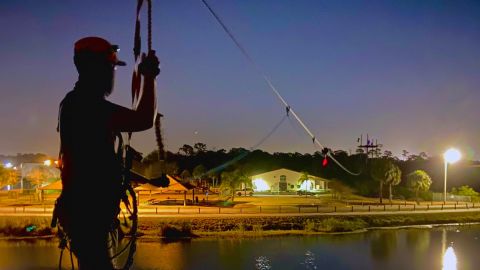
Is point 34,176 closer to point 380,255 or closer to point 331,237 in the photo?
point 331,237

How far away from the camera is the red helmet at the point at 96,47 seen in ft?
7.80

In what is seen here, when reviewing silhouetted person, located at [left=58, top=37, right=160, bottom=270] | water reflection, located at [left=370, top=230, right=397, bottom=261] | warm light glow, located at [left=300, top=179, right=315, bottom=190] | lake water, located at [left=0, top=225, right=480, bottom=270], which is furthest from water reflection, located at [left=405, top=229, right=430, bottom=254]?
silhouetted person, located at [left=58, top=37, right=160, bottom=270]

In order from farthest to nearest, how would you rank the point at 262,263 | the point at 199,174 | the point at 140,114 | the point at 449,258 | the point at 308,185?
1. the point at 199,174
2. the point at 308,185
3. the point at 449,258
4. the point at 262,263
5. the point at 140,114

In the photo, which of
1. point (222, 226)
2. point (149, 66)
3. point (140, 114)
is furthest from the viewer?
point (222, 226)

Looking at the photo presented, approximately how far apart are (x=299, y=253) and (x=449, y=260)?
30.1 ft

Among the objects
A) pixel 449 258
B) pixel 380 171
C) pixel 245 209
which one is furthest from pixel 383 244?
pixel 380 171

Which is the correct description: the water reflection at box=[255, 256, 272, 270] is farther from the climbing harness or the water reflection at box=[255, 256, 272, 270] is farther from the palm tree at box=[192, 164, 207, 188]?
the palm tree at box=[192, 164, 207, 188]

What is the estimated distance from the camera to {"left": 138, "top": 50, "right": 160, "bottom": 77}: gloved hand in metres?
2.38

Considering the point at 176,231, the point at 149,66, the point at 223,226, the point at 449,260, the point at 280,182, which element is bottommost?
the point at 449,260

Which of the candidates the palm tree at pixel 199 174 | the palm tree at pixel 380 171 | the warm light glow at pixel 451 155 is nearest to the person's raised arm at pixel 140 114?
the palm tree at pixel 380 171

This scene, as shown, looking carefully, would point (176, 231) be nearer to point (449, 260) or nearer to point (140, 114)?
point (449, 260)

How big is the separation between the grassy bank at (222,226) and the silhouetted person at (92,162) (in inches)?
1294

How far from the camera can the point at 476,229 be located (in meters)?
42.0

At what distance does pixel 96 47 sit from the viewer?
93.6 inches
